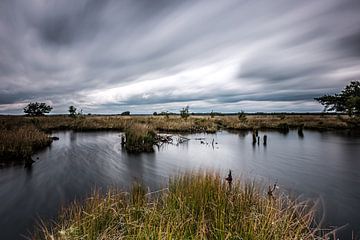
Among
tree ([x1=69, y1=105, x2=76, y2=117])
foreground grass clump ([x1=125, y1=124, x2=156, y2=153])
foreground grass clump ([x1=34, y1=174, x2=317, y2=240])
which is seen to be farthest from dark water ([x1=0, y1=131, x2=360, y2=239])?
tree ([x1=69, y1=105, x2=76, y2=117])

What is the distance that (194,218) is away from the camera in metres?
4.98

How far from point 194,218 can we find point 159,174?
31.0ft

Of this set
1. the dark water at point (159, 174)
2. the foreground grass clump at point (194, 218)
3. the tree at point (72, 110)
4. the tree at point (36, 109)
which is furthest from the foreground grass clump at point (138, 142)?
the tree at point (36, 109)

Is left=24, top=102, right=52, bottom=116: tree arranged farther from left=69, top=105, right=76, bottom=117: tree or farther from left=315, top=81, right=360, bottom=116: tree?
left=315, top=81, right=360, bottom=116: tree

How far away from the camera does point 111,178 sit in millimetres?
13539

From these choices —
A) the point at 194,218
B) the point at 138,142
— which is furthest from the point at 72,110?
the point at 194,218

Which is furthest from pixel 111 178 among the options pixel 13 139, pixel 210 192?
pixel 13 139

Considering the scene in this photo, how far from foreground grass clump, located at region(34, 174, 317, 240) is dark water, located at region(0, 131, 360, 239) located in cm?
286

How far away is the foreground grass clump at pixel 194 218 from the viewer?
13.6 ft

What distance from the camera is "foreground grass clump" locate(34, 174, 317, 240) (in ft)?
13.6

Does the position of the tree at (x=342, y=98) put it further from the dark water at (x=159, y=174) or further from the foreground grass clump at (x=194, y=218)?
the foreground grass clump at (x=194, y=218)

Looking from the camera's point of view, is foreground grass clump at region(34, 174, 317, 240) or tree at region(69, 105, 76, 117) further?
tree at region(69, 105, 76, 117)

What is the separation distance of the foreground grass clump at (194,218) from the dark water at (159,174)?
286 centimetres

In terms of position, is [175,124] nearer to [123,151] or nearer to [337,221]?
[123,151]
